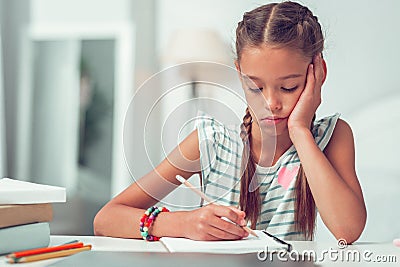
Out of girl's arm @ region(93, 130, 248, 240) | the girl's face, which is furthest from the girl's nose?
girl's arm @ region(93, 130, 248, 240)

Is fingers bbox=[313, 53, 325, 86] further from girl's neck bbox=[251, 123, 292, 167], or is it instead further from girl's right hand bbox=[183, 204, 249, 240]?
girl's right hand bbox=[183, 204, 249, 240]

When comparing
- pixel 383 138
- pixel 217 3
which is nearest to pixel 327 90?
pixel 383 138

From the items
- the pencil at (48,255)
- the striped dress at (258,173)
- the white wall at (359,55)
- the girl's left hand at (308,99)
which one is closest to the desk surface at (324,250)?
the pencil at (48,255)

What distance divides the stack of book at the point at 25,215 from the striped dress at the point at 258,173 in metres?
0.22

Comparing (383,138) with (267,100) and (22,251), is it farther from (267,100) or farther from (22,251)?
(22,251)

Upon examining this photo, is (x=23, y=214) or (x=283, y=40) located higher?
(x=283, y=40)

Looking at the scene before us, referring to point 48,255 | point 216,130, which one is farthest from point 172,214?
point 48,255

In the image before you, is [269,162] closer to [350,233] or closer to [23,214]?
[350,233]

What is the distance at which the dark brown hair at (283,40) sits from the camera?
1.00m

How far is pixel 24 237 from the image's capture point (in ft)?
2.54

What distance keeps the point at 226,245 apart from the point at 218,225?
5cm

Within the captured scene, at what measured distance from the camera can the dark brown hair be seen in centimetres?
100

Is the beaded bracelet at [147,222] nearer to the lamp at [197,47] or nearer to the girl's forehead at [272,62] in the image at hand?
the girl's forehead at [272,62]

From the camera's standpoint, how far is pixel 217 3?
2588 mm
